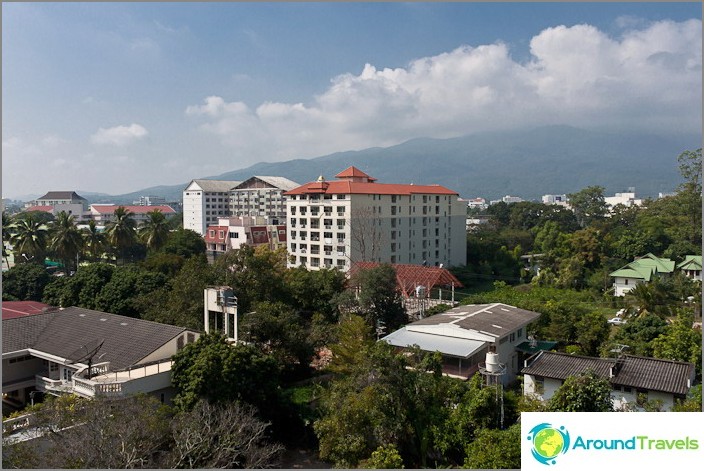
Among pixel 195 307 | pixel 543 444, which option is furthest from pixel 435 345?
pixel 543 444

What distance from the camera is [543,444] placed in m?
6.54

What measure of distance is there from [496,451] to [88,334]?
33.4 feet

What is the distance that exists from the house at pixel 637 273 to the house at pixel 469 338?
13.0 m

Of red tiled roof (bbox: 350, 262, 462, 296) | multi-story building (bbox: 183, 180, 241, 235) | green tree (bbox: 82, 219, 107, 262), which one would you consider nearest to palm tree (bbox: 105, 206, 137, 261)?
green tree (bbox: 82, 219, 107, 262)

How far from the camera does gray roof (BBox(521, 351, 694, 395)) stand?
1080 centimetres

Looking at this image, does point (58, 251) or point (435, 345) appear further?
point (58, 251)

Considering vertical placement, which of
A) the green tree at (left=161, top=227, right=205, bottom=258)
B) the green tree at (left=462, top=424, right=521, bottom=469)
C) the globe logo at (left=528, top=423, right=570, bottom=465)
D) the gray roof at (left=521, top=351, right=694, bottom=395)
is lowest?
the green tree at (left=462, top=424, right=521, bottom=469)

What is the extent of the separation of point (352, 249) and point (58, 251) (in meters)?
15.2

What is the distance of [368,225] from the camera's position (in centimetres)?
3067

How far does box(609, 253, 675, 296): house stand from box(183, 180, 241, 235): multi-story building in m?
45.1

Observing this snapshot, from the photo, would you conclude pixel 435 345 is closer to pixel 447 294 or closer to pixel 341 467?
pixel 341 467

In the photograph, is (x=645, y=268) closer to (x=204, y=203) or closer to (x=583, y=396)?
(x=583, y=396)

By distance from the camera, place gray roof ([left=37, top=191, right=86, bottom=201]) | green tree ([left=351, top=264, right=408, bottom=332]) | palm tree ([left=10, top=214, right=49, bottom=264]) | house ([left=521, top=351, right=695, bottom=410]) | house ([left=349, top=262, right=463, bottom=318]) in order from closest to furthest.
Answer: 1. house ([left=521, top=351, right=695, bottom=410])
2. green tree ([left=351, top=264, right=408, bottom=332])
3. house ([left=349, top=262, right=463, bottom=318])
4. palm tree ([left=10, top=214, right=49, bottom=264])
5. gray roof ([left=37, top=191, right=86, bottom=201])

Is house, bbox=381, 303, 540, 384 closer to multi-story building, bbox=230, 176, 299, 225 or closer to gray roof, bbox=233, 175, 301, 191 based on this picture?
multi-story building, bbox=230, 176, 299, 225
